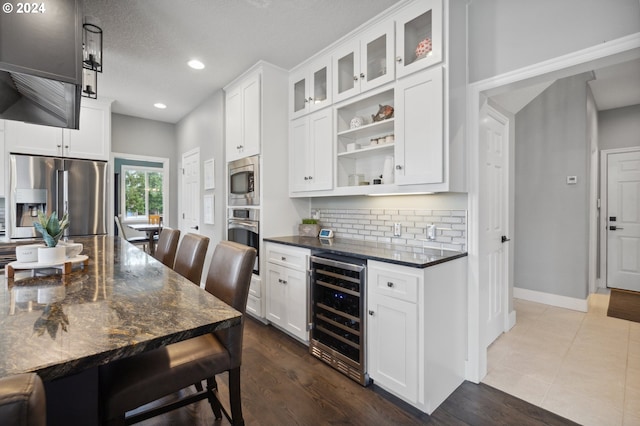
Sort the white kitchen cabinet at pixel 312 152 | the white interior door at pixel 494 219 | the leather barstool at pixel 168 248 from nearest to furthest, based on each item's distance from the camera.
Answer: the white interior door at pixel 494 219 → the leather barstool at pixel 168 248 → the white kitchen cabinet at pixel 312 152

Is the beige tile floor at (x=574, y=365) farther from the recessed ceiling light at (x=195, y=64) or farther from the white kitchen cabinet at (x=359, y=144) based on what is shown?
the recessed ceiling light at (x=195, y=64)

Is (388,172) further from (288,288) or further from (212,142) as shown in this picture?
(212,142)

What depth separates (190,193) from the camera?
4.87 m

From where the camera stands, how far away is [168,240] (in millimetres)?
2488

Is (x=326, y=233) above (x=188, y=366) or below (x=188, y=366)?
above

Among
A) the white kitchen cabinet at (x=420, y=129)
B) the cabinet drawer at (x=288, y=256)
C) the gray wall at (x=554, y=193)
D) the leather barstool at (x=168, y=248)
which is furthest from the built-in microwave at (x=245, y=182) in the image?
the gray wall at (x=554, y=193)

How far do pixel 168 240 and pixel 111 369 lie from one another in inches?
57.5

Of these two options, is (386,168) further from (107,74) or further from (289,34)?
(107,74)

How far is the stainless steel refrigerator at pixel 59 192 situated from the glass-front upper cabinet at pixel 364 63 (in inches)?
135

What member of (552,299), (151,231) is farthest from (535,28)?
(151,231)

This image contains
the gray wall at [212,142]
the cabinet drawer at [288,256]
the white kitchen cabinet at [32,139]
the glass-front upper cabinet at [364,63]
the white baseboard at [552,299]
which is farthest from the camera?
the gray wall at [212,142]

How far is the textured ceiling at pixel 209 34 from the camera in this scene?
7.45 ft

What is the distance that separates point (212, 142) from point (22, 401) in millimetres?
4076

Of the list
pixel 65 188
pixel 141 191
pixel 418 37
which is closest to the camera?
pixel 418 37
